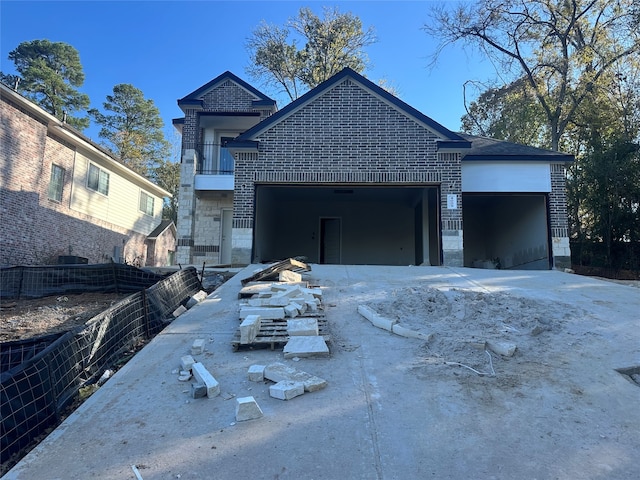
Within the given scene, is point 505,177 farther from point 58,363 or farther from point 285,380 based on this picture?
point 58,363

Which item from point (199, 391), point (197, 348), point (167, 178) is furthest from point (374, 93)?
point (167, 178)

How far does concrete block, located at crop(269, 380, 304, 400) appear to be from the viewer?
3.58 meters

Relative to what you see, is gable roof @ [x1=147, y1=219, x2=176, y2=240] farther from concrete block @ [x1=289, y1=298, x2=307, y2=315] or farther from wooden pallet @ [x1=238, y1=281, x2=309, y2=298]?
concrete block @ [x1=289, y1=298, x2=307, y2=315]

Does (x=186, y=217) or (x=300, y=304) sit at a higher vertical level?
(x=186, y=217)

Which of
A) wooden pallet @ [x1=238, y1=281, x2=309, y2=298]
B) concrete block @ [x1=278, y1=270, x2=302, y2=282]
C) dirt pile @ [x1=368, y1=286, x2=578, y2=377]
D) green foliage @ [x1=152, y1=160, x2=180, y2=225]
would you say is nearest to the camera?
dirt pile @ [x1=368, y1=286, x2=578, y2=377]

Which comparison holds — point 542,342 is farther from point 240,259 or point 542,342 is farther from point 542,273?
point 240,259

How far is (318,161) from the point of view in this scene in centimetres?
1248

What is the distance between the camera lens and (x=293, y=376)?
3934mm

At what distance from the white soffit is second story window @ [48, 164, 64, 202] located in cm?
1435

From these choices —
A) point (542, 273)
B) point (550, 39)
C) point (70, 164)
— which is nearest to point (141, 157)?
point (70, 164)

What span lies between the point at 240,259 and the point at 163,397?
8.62 meters

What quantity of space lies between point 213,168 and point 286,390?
15.6 m

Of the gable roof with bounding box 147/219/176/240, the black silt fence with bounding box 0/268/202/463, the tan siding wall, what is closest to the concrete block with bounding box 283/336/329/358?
the black silt fence with bounding box 0/268/202/463

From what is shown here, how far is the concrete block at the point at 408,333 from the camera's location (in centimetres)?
500
